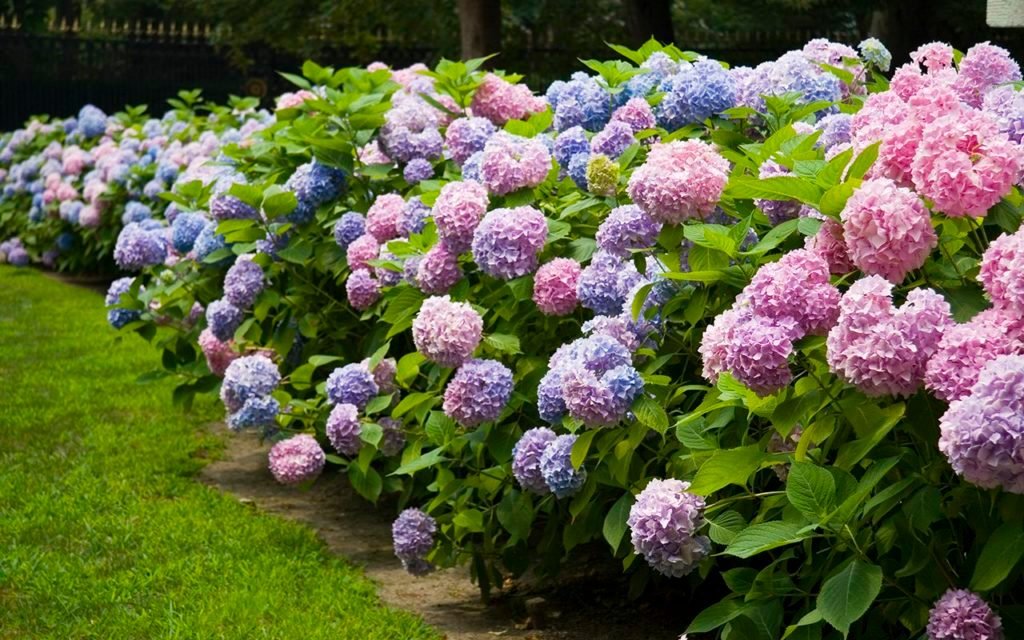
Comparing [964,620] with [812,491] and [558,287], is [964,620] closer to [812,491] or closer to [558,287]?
[812,491]

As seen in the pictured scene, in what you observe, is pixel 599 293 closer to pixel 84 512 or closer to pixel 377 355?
pixel 377 355

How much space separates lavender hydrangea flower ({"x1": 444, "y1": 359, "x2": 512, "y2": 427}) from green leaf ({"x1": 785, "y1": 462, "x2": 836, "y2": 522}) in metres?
1.37

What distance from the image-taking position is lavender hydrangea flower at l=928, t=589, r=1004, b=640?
7.88 feet

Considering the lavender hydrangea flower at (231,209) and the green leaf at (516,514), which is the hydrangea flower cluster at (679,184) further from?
the lavender hydrangea flower at (231,209)

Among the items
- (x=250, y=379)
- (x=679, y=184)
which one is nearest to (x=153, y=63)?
(x=250, y=379)

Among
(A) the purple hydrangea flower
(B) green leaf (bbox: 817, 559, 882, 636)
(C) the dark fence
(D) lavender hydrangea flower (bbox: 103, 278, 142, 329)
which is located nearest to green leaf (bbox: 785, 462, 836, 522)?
(B) green leaf (bbox: 817, 559, 882, 636)

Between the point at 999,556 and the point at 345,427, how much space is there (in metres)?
2.49

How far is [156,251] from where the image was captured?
615 centimetres

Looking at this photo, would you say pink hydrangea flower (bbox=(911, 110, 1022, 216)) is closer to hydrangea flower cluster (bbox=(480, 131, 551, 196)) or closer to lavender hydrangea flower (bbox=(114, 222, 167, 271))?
hydrangea flower cluster (bbox=(480, 131, 551, 196))

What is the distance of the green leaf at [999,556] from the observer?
229 centimetres

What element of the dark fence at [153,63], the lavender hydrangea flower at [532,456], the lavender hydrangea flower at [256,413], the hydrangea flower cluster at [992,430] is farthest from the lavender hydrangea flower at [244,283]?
the dark fence at [153,63]

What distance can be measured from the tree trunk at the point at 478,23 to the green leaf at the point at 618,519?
33.8ft

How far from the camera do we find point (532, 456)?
367 cm

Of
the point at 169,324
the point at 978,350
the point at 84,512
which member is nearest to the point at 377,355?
the point at 84,512
